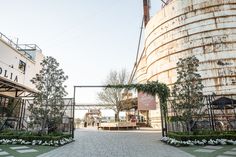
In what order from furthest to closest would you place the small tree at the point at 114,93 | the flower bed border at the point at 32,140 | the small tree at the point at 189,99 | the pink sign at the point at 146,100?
1. the small tree at the point at 114,93
2. the pink sign at the point at 146,100
3. the small tree at the point at 189,99
4. the flower bed border at the point at 32,140

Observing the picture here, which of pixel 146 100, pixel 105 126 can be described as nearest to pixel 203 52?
pixel 146 100

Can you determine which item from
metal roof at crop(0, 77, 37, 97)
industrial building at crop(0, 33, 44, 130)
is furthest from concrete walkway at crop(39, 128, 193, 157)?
metal roof at crop(0, 77, 37, 97)

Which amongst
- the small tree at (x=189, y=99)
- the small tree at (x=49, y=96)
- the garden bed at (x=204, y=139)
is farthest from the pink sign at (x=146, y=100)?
the small tree at (x=49, y=96)

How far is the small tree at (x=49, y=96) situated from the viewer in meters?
10.5

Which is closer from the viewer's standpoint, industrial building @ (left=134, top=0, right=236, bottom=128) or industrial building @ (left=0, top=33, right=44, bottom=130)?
industrial building @ (left=0, top=33, right=44, bottom=130)

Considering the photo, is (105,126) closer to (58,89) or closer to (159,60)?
(159,60)

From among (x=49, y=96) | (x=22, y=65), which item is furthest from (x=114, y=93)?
(x=49, y=96)

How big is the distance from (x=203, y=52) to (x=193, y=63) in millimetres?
10151

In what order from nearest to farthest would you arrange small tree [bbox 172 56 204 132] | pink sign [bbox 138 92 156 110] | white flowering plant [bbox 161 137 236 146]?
white flowering plant [bbox 161 137 236 146] < small tree [bbox 172 56 204 132] < pink sign [bbox 138 92 156 110]

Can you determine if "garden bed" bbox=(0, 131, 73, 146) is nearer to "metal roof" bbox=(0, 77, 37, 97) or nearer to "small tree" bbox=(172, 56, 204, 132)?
"metal roof" bbox=(0, 77, 37, 97)

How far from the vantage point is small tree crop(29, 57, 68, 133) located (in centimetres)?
1048

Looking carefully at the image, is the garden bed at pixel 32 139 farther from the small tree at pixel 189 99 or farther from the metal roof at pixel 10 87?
the small tree at pixel 189 99

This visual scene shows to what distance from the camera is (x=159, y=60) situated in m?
24.2

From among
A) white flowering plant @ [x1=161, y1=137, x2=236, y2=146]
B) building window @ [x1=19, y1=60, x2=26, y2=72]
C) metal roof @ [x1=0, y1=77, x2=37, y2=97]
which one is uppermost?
building window @ [x1=19, y1=60, x2=26, y2=72]
